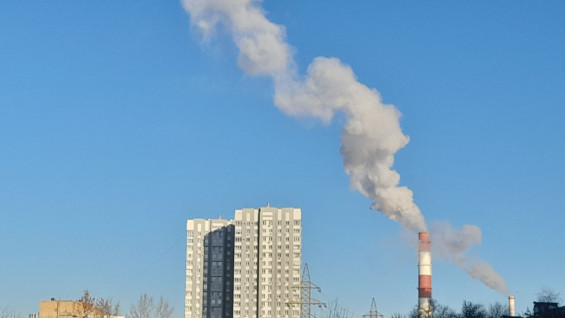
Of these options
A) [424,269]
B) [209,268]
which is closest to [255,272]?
[209,268]

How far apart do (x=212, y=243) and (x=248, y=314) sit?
15.4 meters

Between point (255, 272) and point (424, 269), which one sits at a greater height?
point (255, 272)

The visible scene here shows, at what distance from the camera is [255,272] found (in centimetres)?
14438

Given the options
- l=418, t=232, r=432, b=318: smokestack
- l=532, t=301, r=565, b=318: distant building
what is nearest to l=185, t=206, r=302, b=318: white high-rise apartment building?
l=418, t=232, r=432, b=318: smokestack

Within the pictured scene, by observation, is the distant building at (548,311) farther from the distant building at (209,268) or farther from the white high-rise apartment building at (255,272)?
the distant building at (209,268)

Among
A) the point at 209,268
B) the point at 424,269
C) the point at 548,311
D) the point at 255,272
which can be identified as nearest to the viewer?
the point at 548,311

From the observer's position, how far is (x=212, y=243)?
151500 mm

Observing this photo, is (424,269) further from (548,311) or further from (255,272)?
(255,272)

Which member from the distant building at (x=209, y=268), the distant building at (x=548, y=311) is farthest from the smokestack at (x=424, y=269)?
the distant building at (x=209, y=268)

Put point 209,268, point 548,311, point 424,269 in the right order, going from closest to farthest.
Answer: point 548,311, point 424,269, point 209,268

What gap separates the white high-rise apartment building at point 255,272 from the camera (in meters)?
144

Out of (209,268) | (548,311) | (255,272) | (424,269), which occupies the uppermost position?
(209,268)

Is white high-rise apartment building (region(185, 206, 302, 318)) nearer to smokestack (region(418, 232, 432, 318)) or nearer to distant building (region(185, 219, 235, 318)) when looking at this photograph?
distant building (region(185, 219, 235, 318))

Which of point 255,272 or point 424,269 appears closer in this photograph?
point 424,269
